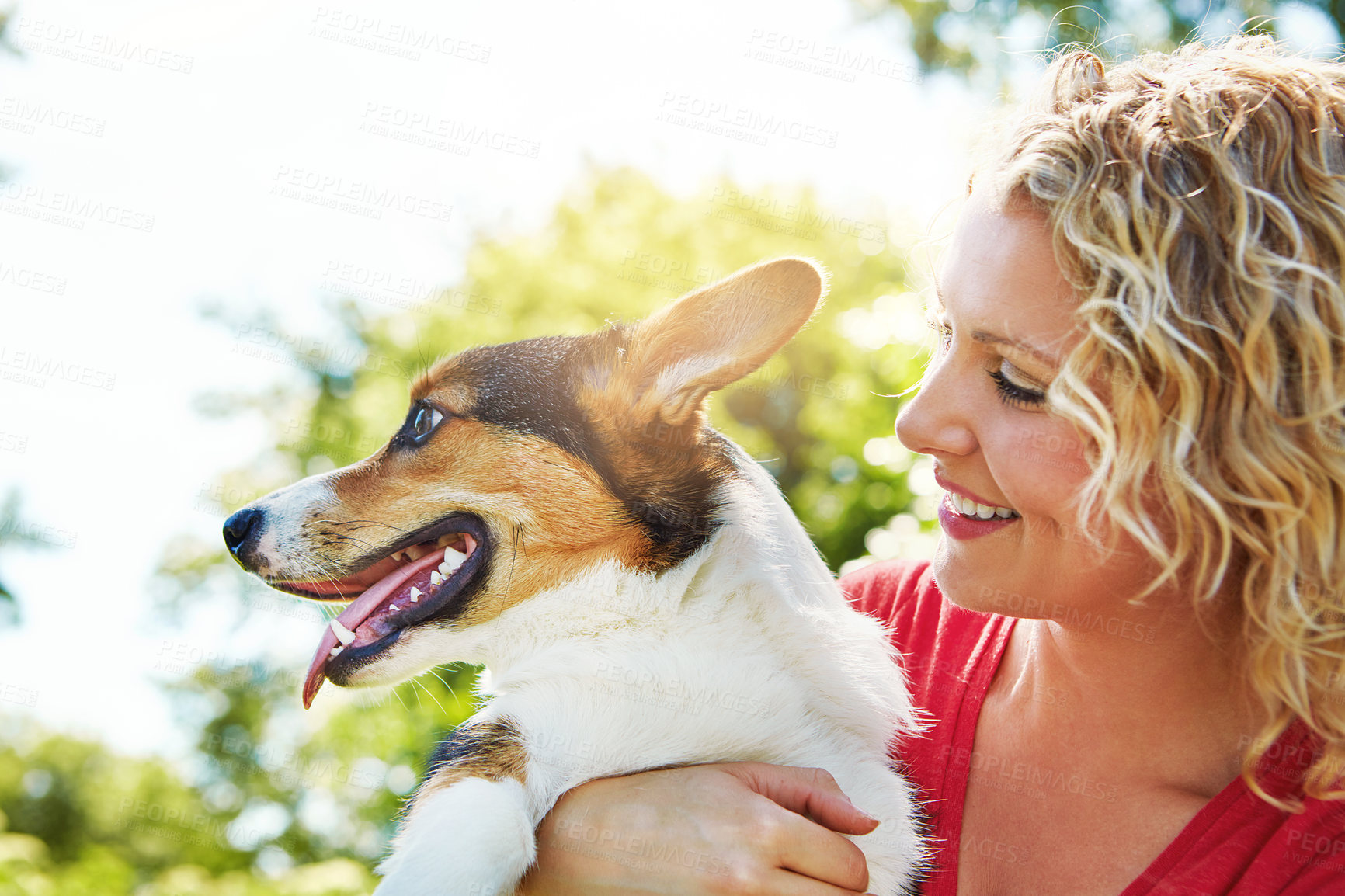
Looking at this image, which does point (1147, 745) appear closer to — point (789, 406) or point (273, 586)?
point (273, 586)

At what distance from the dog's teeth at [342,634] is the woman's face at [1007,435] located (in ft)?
4.18

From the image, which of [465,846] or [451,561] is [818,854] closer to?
[465,846]

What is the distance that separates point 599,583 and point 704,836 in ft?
1.88

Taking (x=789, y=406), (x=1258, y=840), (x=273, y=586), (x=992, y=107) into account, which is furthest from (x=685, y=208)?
(x=1258, y=840)

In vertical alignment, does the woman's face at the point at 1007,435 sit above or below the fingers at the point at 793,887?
above

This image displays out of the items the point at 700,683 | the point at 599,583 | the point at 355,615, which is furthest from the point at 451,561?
the point at 700,683

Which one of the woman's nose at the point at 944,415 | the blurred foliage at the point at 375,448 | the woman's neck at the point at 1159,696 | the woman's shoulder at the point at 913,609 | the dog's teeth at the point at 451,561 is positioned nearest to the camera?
the woman's nose at the point at 944,415

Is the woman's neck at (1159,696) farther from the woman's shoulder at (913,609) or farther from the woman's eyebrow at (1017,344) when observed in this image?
the woman's eyebrow at (1017,344)

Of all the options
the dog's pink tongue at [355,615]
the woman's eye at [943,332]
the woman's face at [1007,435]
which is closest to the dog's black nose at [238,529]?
the dog's pink tongue at [355,615]

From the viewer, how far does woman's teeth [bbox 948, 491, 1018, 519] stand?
6.12 feet

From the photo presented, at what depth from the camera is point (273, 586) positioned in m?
2.17

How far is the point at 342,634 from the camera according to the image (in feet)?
6.66

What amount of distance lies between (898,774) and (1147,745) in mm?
547

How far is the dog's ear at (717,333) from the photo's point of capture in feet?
6.59
